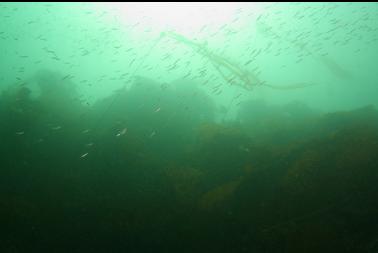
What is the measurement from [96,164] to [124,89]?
8.41 metres

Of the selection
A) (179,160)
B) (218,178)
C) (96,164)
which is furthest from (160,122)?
(218,178)

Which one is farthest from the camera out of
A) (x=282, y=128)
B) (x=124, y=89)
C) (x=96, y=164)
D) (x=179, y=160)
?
(x=124, y=89)

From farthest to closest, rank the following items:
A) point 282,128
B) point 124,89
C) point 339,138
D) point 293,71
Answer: point 293,71
point 124,89
point 282,128
point 339,138

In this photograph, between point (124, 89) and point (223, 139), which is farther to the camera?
point (124, 89)

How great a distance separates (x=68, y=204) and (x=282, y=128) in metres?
11.9

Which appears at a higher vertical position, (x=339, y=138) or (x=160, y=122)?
(x=339, y=138)

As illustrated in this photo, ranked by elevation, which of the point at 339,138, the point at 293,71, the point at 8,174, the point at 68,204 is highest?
the point at 339,138

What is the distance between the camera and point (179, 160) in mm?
11727

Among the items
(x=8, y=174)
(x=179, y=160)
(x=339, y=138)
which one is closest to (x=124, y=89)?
(x=179, y=160)

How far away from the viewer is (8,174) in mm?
9844

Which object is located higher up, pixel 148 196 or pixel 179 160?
pixel 148 196

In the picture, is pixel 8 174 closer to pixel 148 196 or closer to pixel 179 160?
pixel 148 196

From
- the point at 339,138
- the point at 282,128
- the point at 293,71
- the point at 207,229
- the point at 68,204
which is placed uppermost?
the point at 339,138

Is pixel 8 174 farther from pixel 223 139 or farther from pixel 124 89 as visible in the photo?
pixel 124 89
